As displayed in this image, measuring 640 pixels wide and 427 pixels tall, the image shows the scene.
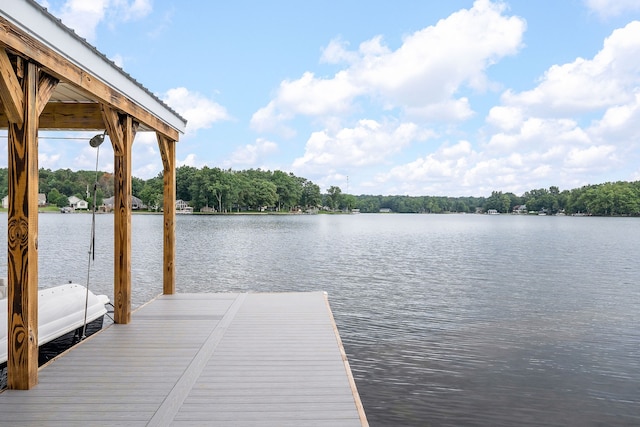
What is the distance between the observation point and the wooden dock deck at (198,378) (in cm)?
348

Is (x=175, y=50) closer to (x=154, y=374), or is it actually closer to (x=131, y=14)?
(x=131, y=14)

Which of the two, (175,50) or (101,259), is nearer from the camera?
Answer: (101,259)

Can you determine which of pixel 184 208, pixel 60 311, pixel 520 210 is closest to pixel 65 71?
pixel 60 311

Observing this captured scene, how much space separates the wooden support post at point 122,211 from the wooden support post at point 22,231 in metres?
1.91

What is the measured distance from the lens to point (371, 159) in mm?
76438

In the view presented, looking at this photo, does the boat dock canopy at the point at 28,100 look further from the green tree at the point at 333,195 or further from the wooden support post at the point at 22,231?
the green tree at the point at 333,195

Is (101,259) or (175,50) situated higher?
(175,50)

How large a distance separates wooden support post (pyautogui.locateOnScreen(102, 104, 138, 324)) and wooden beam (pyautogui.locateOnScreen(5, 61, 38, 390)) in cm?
191

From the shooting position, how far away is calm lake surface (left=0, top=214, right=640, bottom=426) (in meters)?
5.83

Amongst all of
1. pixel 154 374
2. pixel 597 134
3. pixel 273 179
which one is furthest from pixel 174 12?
pixel 273 179

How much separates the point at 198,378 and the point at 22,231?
178 centimetres

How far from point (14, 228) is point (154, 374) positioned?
5.29 ft

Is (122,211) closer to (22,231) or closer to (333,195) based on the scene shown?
(22,231)

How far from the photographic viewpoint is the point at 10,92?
3650 millimetres
